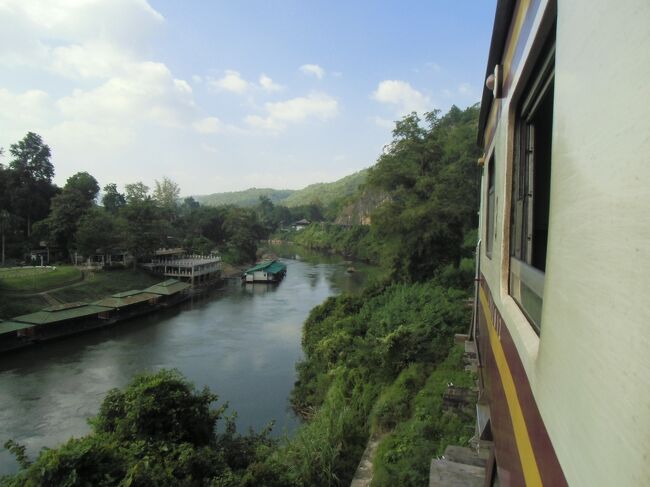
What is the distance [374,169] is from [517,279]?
16.8 metres

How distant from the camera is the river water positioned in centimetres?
1154

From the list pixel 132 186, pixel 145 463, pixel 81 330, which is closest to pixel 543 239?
pixel 145 463

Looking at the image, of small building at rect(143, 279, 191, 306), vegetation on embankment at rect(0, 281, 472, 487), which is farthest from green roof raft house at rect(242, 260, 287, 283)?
vegetation on embankment at rect(0, 281, 472, 487)

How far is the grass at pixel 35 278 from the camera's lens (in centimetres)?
2088

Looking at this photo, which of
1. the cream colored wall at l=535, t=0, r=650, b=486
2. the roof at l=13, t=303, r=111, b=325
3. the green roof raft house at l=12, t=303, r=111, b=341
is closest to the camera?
the cream colored wall at l=535, t=0, r=650, b=486

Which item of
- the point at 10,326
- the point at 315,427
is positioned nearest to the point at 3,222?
the point at 10,326

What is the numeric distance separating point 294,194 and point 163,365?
147 metres

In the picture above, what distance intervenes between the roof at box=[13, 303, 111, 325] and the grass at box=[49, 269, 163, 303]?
8.93ft

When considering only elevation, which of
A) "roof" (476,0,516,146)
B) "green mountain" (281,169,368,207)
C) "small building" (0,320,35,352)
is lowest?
"small building" (0,320,35,352)

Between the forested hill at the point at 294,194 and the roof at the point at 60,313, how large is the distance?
306ft

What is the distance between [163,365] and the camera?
15.5 meters

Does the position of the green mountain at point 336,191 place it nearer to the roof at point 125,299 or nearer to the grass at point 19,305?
the roof at point 125,299

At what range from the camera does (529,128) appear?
227 centimetres

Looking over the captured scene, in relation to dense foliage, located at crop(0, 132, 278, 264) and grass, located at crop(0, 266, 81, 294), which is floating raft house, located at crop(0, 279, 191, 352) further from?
dense foliage, located at crop(0, 132, 278, 264)
